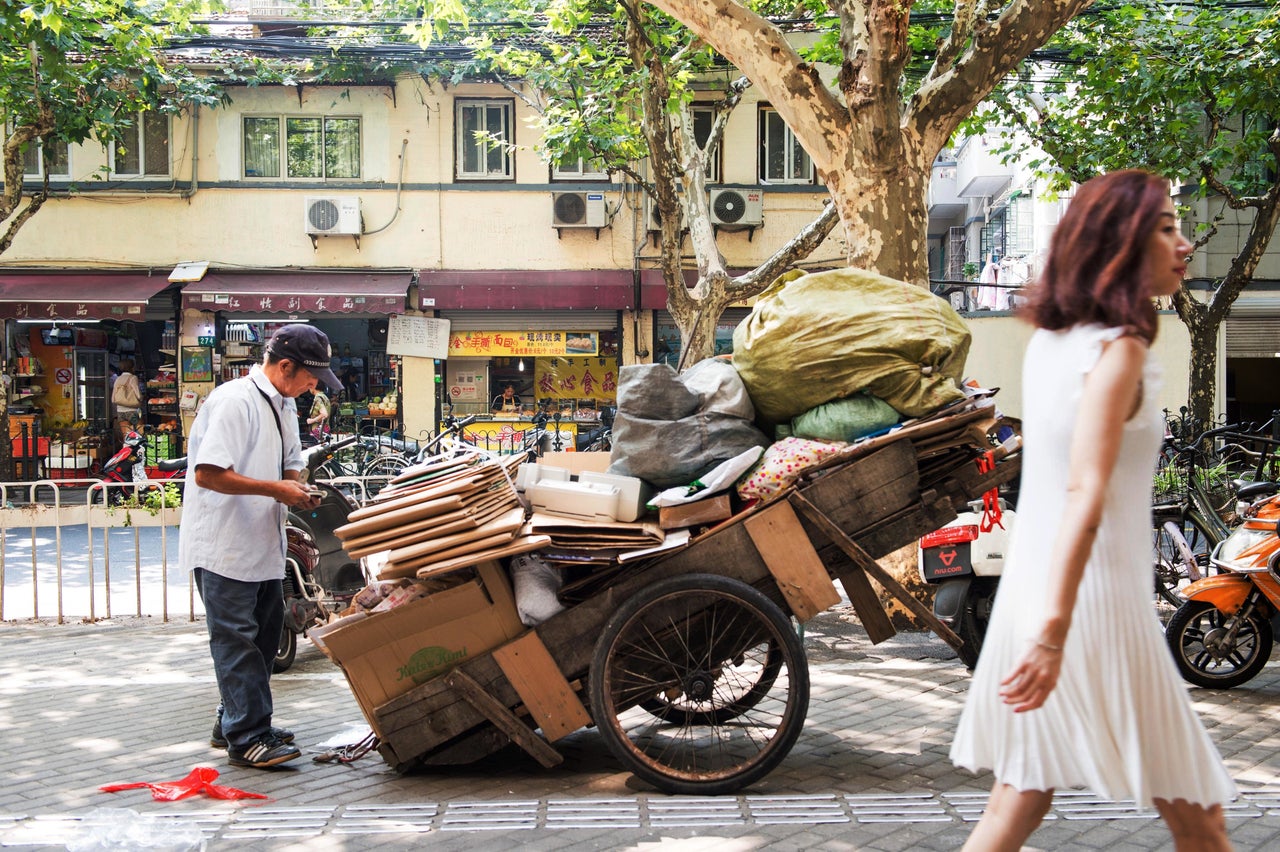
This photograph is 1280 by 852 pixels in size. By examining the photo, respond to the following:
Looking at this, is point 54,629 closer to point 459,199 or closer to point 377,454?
point 377,454

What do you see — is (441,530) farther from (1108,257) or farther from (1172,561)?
(1172,561)

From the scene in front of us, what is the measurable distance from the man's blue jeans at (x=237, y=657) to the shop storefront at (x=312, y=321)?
13.8 m

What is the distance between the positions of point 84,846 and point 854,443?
3130 millimetres

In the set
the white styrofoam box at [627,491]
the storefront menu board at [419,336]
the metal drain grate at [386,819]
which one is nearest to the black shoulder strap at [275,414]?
the white styrofoam box at [627,491]

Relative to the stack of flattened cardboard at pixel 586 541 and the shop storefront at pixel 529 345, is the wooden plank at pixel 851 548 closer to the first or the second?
the stack of flattened cardboard at pixel 586 541

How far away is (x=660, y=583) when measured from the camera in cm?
439

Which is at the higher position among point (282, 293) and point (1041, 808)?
point (282, 293)

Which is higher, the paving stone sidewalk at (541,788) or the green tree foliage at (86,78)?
the green tree foliage at (86,78)

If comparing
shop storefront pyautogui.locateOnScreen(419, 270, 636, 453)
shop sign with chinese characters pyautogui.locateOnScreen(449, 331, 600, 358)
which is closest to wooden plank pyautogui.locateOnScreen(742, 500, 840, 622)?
shop storefront pyautogui.locateOnScreen(419, 270, 636, 453)

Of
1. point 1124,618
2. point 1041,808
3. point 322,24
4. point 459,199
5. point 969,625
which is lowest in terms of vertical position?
point 969,625

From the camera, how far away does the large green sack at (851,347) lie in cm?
461

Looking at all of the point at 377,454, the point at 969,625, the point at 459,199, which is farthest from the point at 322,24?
the point at 969,625

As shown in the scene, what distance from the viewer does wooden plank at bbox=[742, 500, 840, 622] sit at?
175 inches

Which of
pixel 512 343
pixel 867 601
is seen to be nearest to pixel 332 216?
pixel 512 343
